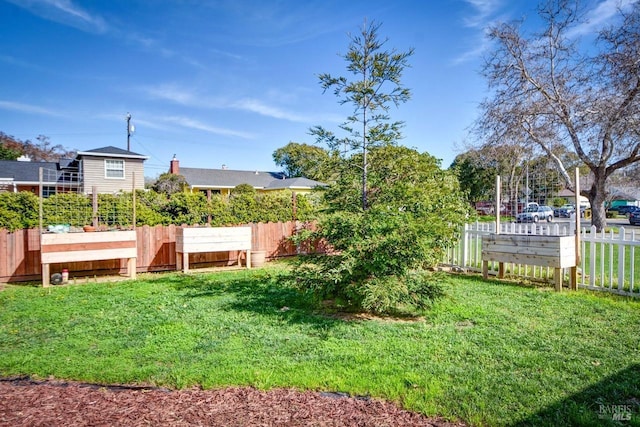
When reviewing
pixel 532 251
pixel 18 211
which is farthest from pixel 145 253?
pixel 532 251

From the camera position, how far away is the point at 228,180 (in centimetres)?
3306

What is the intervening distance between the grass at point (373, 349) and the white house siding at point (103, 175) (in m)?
19.6

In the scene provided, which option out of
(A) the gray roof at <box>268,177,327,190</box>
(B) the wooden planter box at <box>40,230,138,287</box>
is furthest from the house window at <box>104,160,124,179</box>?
(B) the wooden planter box at <box>40,230,138,287</box>

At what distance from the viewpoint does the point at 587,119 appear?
10.1 meters

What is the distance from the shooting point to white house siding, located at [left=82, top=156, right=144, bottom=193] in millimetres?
23763

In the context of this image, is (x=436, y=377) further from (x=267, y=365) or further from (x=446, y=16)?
(x=446, y=16)

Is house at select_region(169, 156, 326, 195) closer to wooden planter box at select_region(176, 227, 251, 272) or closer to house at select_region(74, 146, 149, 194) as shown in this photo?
house at select_region(74, 146, 149, 194)

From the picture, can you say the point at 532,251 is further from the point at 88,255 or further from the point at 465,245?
the point at 88,255

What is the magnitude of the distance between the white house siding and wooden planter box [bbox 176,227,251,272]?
51.3ft

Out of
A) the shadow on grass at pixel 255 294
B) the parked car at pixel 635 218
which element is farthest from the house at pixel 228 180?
the parked car at pixel 635 218

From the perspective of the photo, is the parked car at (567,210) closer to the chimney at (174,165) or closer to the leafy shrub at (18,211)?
the leafy shrub at (18,211)

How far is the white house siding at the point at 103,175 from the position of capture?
2376cm

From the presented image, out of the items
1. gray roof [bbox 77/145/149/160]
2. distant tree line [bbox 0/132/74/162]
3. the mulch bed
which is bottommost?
the mulch bed

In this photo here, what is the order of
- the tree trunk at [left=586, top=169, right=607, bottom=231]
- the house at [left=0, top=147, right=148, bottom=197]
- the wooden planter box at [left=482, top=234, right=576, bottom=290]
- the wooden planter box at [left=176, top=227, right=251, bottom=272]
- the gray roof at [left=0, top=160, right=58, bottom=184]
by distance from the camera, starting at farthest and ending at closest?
the gray roof at [left=0, top=160, right=58, bottom=184] < the house at [left=0, top=147, right=148, bottom=197] < the tree trunk at [left=586, top=169, right=607, bottom=231] < the wooden planter box at [left=176, top=227, right=251, bottom=272] < the wooden planter box at [left=482, top=234, right=576, bottom=290]
